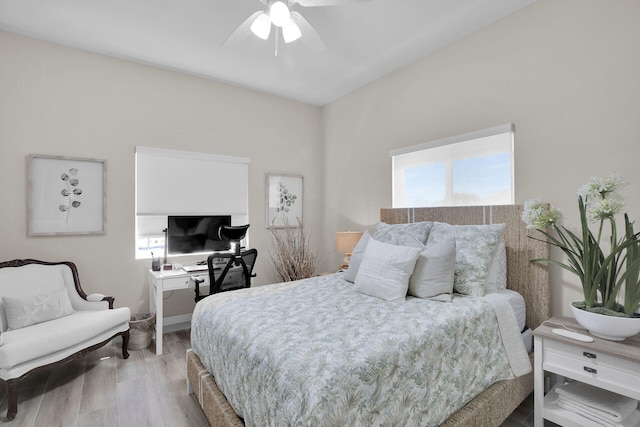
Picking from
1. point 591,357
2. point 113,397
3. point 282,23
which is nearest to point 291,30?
point 282,23

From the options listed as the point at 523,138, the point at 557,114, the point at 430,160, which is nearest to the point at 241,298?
the point at 430,160

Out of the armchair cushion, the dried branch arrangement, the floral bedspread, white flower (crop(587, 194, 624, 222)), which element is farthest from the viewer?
the dried branch arrangement

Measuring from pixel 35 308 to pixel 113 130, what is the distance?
1808 millimetres

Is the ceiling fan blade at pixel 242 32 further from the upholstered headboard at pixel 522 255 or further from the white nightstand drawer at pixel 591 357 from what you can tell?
the white nightstand drawer at pixel 591 357

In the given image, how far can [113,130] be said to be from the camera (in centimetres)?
324

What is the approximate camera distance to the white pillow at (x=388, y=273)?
2.08 metres

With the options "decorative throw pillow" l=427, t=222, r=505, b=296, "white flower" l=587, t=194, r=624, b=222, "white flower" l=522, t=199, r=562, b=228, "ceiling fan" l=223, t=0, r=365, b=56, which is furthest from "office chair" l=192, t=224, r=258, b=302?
"white flower" l=587, t=194, r=624, b=222

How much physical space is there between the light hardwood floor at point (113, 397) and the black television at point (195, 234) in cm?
115

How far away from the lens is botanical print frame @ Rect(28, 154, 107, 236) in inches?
113

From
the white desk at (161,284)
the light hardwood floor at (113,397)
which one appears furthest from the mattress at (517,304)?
the white desk at (161,284)

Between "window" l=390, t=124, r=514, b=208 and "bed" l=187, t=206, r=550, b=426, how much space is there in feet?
0.63

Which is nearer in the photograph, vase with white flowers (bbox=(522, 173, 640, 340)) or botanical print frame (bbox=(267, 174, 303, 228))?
vase with white flowers (bbox=(522, 173, 640, 340))

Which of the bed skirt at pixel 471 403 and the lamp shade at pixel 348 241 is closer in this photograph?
the bed skirt at pixel 471 403

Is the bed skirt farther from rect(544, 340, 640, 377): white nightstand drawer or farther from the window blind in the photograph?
the window blind
